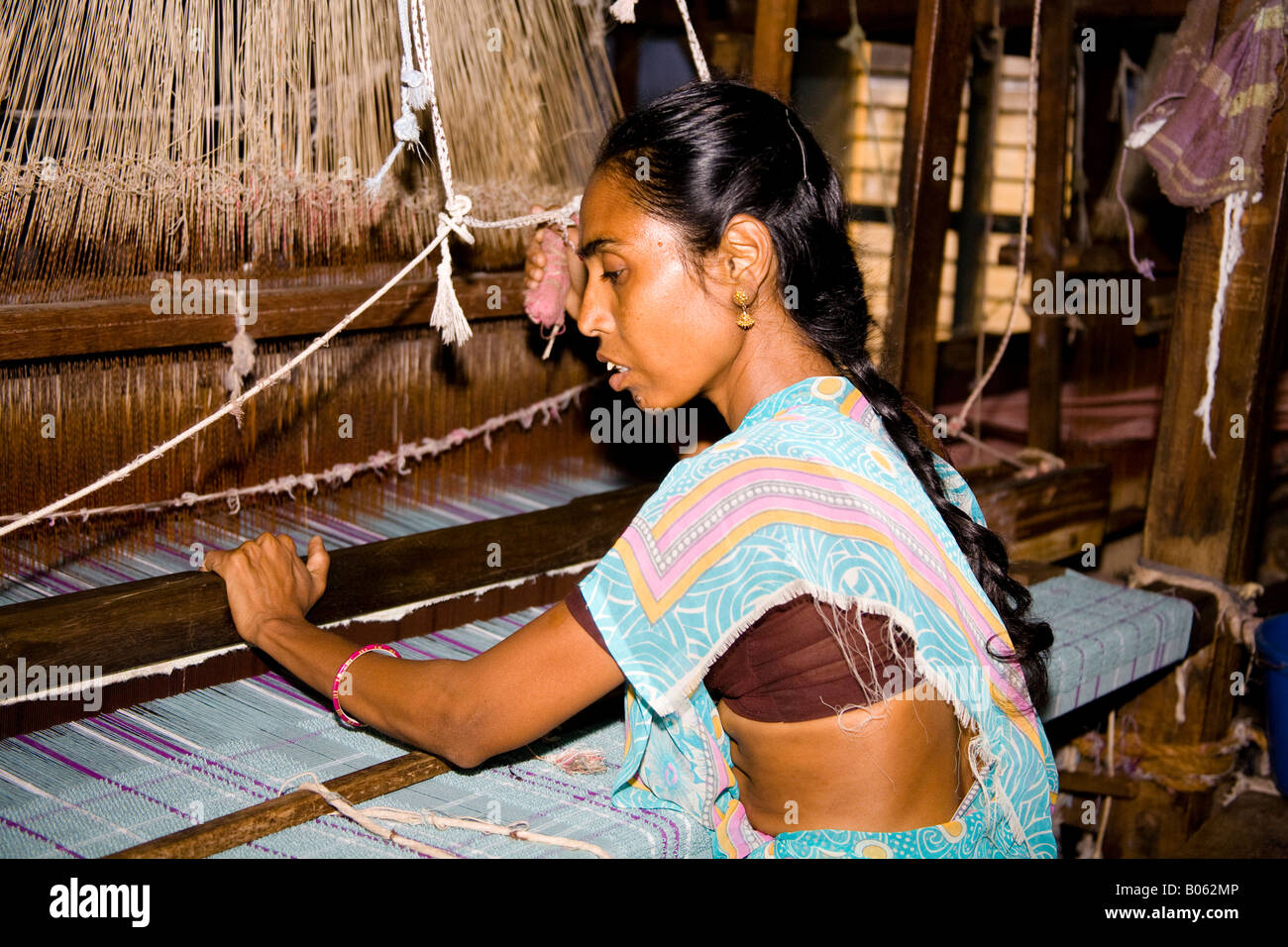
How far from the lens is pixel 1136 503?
465cm

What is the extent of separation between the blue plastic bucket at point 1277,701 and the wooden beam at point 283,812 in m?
2.15

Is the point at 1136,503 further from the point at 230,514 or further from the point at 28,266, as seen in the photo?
the point at 28,266

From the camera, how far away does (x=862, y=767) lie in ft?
4.82

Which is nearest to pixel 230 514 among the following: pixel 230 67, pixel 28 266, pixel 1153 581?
pixel 28 266

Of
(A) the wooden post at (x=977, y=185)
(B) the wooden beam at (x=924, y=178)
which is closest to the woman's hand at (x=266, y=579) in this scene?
(B) the wooden beam at (x=924, y=178)

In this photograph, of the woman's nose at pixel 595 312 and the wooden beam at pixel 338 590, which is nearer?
the woman's nose at pixel 595 312

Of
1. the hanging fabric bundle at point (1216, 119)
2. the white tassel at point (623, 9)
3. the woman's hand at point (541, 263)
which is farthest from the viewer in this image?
the hanging fabric bundle at point (1216, 119)

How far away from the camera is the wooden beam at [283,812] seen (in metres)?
1.46

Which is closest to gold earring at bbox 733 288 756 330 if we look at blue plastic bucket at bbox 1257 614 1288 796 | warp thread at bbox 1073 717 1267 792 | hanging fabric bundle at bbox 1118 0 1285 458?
hanging fabric bundle at bbox 1118 0 1285 458

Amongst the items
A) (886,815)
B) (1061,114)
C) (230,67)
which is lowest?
(886,815)

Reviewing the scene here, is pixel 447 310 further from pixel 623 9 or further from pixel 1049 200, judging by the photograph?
pixel 1049 200

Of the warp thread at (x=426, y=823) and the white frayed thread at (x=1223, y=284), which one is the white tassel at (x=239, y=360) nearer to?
the warp thread at (x=426, y=823)

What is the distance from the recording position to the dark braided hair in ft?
4.88
